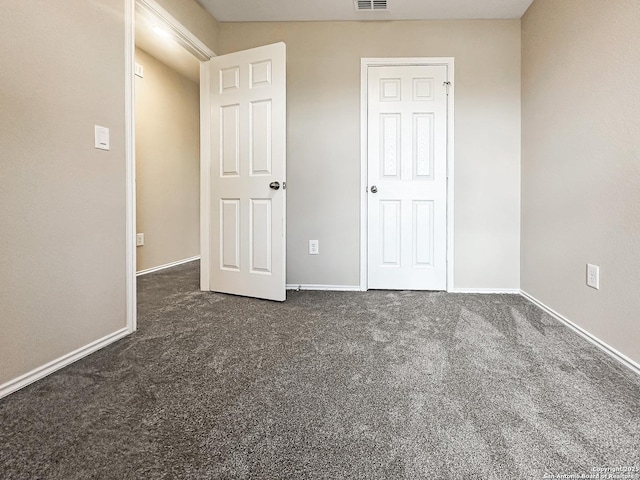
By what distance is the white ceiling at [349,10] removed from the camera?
8.52ft

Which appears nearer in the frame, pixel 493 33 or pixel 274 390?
pixel 274 390

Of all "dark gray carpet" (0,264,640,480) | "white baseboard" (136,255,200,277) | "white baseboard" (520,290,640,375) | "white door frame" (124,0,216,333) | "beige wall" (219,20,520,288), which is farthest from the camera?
"white baseboard" (136,255,200,277)

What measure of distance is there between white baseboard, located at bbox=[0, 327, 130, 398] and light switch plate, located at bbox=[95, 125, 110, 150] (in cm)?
100

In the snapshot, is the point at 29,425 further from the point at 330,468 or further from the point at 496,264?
the point at 496,264

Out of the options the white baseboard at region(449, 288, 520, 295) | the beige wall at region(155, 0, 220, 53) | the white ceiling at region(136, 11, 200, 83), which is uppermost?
the white ceiling at region(136, 11, 200, 83)

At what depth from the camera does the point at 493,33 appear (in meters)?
2.78

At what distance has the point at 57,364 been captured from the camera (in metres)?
1.46

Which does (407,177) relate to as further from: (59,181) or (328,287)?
(59,181)

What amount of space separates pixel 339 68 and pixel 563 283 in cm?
241

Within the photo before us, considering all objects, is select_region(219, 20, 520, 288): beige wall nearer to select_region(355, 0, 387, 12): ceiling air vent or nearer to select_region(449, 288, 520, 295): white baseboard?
select_region(449, 288, 520, 295): white baseboard

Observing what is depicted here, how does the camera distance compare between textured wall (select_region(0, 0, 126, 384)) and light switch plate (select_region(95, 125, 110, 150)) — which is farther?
light switch plate (select_region(95, 125, 110, 150))

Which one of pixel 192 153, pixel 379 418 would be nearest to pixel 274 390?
pixel 379 418

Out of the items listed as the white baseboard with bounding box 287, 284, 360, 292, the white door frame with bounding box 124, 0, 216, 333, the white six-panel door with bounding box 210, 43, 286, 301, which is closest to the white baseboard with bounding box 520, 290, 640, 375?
the white baseboard with bounding box 287, 284, 360, 292

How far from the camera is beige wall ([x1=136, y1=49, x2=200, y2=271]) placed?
3562 millimetres
